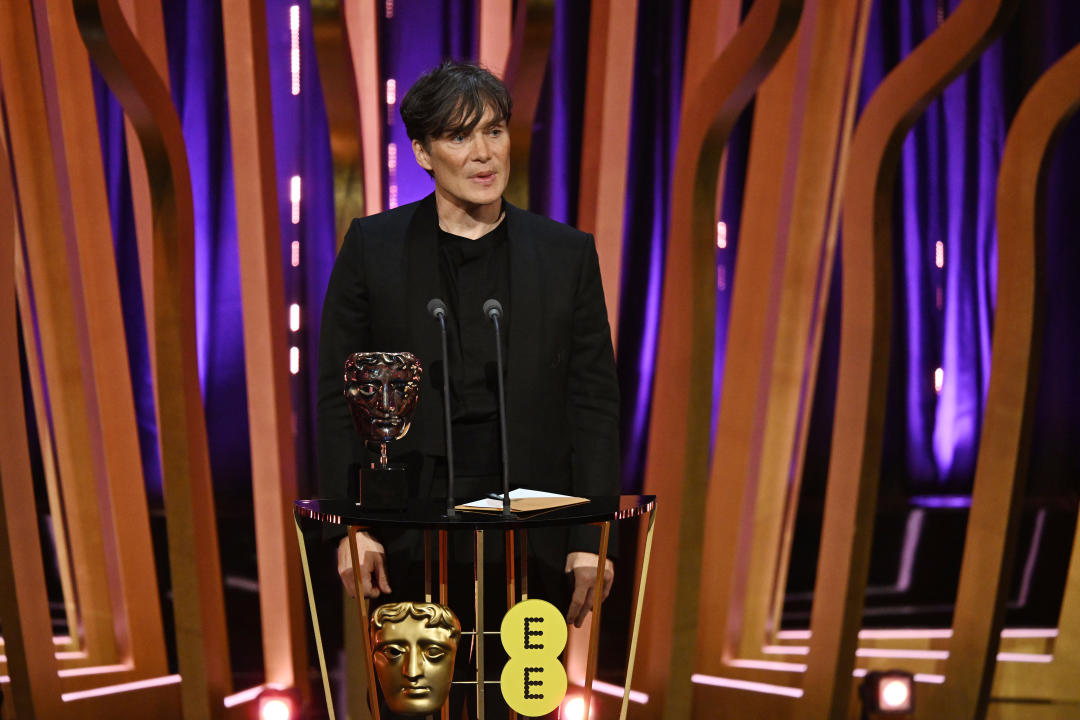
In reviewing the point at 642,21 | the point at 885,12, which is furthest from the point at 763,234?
the point at 885,12

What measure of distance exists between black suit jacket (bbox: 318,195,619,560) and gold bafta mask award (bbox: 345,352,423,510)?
0.57ft

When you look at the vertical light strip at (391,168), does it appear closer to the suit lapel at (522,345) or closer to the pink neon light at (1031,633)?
the suit lapel at (522,345)

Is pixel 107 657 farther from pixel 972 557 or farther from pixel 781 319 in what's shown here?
pixel 972 557

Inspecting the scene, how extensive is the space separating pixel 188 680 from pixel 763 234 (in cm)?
219

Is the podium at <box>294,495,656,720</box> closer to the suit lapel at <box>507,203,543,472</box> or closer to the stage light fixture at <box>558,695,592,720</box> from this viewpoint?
the suit lapel at <box>507,203,543,472</box>

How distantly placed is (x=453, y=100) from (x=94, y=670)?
220cm

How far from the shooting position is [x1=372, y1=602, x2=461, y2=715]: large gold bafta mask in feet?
5.71

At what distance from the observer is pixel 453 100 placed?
2.03 meters

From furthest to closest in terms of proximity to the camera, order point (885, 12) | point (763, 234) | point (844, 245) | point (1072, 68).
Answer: point (885, 12), point (763, 234), point (844, 245), point (1072, 68)

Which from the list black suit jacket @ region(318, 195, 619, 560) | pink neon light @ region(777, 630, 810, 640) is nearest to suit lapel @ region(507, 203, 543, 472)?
black suit jacket @ region(318, 195, 619, 560)

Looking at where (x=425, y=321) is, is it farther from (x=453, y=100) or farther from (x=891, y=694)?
(x=891, y=694)

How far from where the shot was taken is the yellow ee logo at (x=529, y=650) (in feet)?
5.72

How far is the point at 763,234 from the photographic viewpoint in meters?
3.36

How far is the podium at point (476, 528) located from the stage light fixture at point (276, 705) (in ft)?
4.08
